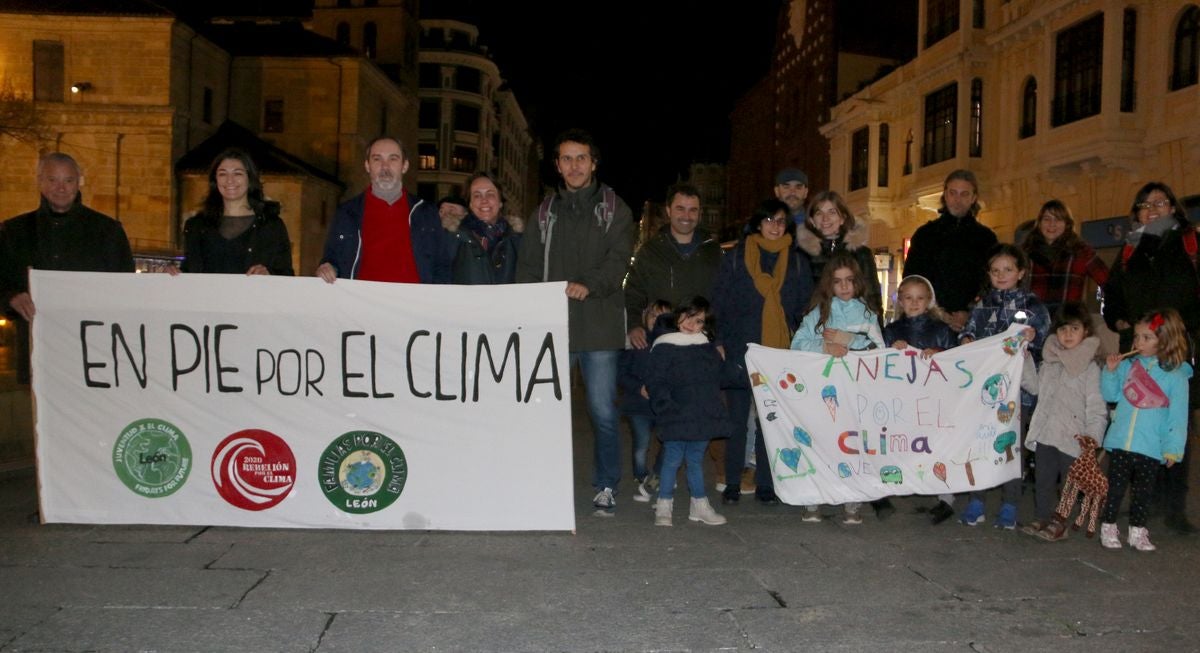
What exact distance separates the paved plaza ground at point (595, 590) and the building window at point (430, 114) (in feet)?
234

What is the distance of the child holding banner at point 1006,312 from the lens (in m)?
5.95

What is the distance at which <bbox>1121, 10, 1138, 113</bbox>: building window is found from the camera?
18.6 metres

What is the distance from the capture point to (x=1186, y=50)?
56.6ft

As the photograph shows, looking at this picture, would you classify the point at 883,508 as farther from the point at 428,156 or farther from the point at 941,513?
the point at 428,156

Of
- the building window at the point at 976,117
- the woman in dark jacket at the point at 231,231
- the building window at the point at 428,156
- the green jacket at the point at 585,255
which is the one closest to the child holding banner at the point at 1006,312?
the green jacket at the point at 585,255

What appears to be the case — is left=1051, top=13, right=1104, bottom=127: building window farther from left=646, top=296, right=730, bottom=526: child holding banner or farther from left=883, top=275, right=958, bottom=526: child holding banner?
left=646, top=296, right=730, bottom=526: child holding banner

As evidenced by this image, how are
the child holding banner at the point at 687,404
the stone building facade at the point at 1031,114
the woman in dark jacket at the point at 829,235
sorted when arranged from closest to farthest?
1. the child holding banner at the point at 687,404
2. the woman in dark jacket at the point at 829,235
3. the stone building facade at the point at 1031,114

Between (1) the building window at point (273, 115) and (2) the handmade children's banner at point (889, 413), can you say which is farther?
(1) the building window at point (273, 115)

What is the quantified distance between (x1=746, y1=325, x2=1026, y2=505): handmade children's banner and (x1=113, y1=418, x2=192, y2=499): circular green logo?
10.8ft

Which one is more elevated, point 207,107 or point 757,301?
point 207,107

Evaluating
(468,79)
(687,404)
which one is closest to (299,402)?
(687,404)

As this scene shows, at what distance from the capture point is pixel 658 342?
19.4 ft

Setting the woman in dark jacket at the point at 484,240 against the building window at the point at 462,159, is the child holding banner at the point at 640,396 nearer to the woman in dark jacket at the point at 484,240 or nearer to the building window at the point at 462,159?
the woman in dark jacket at the point at 484,240

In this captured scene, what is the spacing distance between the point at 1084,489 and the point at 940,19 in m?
23.8
